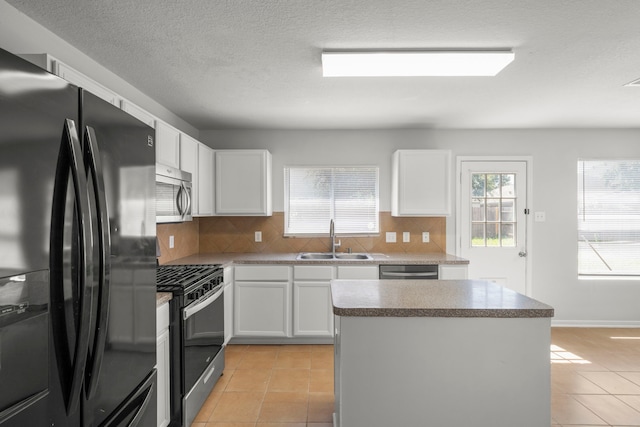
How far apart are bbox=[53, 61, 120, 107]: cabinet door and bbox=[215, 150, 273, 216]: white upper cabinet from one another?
6.07 ft

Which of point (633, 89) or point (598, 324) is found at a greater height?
Result: point (633, 89)

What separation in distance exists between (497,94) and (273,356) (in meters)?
3.10

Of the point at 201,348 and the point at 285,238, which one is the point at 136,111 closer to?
the point at 201,348

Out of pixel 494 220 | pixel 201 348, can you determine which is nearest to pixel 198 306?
pixel 201 348

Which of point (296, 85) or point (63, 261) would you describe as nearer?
point (63, 261)

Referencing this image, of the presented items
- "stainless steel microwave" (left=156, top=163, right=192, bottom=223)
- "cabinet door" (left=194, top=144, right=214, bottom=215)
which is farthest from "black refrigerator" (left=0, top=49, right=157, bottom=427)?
"cabinet door" (left=194, top=144, right=214, bottom=215)

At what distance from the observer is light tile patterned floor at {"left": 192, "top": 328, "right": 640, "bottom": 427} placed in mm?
2416

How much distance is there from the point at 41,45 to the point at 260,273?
8.03 feet

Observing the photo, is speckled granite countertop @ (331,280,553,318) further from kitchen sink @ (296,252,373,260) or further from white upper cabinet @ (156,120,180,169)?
kitchen sink @ (296,252,373,260)

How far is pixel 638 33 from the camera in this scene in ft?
6.76

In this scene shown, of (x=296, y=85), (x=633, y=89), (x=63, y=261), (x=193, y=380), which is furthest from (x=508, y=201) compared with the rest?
(x=63, y=261)

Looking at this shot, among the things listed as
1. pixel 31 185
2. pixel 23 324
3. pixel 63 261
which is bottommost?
pixel 23 324

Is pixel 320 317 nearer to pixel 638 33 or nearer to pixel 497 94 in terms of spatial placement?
pixel 497 94

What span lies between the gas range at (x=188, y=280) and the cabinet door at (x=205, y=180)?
33.6 inches
